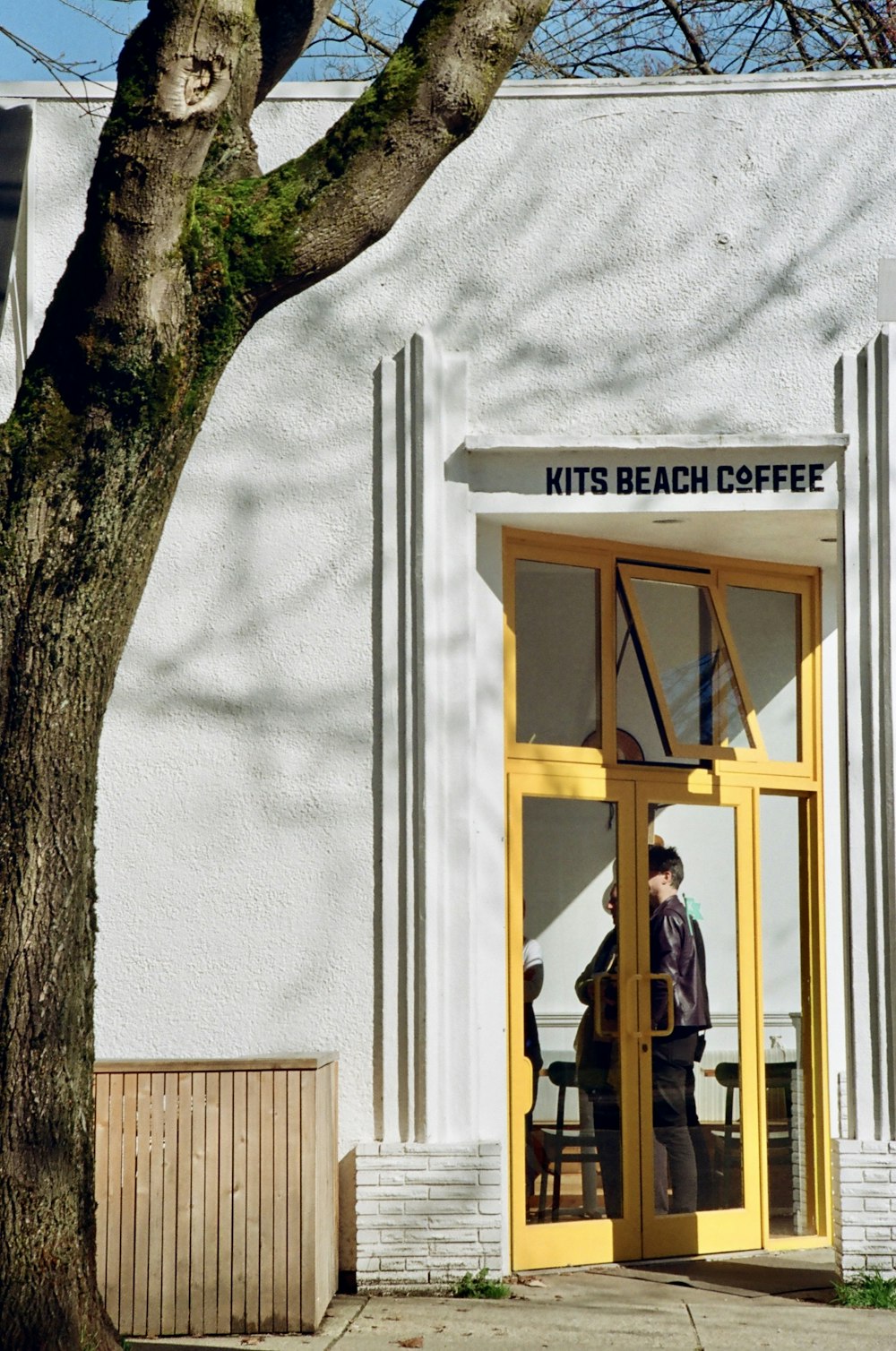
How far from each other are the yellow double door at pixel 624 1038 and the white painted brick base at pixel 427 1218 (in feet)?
1.45

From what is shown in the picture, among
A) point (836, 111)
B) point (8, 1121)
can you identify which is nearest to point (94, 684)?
point (8, 1121)

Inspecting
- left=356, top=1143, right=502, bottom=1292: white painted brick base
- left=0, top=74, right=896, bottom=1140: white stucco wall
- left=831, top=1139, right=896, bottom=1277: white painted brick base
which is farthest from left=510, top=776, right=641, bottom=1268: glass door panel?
left=831, top=1139, right=896, bottom=1277: white painted brick base

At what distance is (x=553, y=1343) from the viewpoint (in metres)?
6.77

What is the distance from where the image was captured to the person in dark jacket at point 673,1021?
8.51m

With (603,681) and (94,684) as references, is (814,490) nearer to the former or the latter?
(603,681)

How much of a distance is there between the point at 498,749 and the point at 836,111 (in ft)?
12.3

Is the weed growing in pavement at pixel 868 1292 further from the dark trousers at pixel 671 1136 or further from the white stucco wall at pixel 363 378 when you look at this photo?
the white stucco wall at pixel 363 378

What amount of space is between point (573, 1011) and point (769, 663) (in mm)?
2250

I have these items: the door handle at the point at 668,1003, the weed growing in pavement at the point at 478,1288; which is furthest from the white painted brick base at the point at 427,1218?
the door handle at the point at 668,1003

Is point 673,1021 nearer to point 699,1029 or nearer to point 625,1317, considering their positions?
point 699,1029

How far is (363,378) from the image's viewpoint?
27.6 ft

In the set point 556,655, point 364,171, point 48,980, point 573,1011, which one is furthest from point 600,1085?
point 364,171

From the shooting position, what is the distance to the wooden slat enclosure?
6.90 m

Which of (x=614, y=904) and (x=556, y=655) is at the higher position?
(x=556, y=655)
